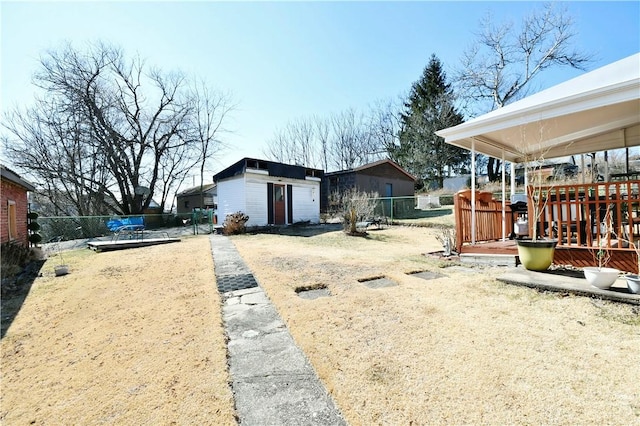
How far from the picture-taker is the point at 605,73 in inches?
181

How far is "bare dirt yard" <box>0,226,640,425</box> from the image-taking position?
5.51ft

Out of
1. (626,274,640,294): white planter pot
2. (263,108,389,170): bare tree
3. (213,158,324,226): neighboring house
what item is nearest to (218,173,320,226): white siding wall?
(213,158,324,226): neighboring house

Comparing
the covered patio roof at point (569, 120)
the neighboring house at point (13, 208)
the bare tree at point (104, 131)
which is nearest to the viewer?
the covered patio roof at point (569, 120)

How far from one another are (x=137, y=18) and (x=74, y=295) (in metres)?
6.80

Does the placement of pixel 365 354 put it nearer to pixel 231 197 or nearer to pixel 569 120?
pixel 569 120

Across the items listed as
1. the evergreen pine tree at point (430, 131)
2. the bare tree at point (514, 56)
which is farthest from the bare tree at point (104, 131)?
the bare tree at point (514, 56)

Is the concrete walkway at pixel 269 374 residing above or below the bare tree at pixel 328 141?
below

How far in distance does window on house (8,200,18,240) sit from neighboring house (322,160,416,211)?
14.5m

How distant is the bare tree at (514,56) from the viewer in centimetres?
1814

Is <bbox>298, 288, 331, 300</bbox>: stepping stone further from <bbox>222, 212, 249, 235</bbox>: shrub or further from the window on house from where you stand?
the window on house

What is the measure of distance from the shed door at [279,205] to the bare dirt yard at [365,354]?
956 centimetres

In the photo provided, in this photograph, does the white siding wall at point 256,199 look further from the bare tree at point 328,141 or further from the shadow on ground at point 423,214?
the bare tree at point 328,141

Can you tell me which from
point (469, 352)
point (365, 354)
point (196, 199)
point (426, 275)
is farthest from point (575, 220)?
point (196, 199)

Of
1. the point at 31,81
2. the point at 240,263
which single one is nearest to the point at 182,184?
the point at 31,81
